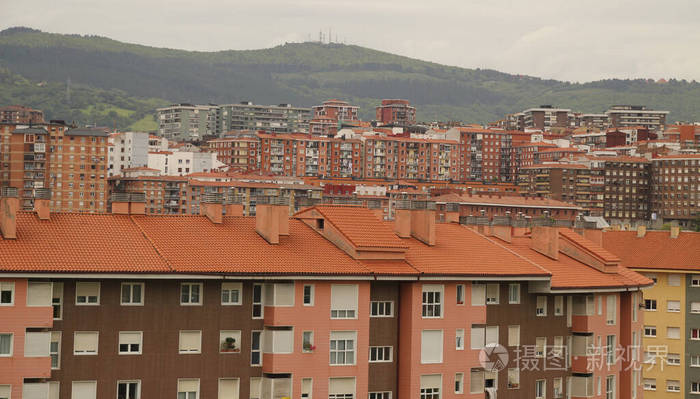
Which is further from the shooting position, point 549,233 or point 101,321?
point 549,233

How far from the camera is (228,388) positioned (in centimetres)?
4500

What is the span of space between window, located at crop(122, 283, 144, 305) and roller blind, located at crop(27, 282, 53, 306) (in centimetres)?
261

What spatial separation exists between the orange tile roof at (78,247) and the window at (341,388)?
8285mm

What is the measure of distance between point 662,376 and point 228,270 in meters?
42.9

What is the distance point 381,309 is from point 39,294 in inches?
554

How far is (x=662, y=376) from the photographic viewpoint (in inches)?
3110

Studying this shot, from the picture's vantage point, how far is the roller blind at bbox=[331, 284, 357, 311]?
47375 millimetres

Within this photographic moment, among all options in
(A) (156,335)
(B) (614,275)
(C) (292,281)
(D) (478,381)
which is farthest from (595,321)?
(A) (156,335)

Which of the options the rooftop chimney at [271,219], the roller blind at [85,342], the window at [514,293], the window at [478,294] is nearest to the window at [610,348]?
the window at [514,293]

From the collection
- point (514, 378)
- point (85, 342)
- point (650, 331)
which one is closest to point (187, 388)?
point (85, 342)

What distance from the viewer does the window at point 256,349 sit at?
4578 cm

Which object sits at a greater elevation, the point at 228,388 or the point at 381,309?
the point at 381,309

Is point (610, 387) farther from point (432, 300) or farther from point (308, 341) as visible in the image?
point (308, 341)

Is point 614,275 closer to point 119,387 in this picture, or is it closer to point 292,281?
point 292,281
